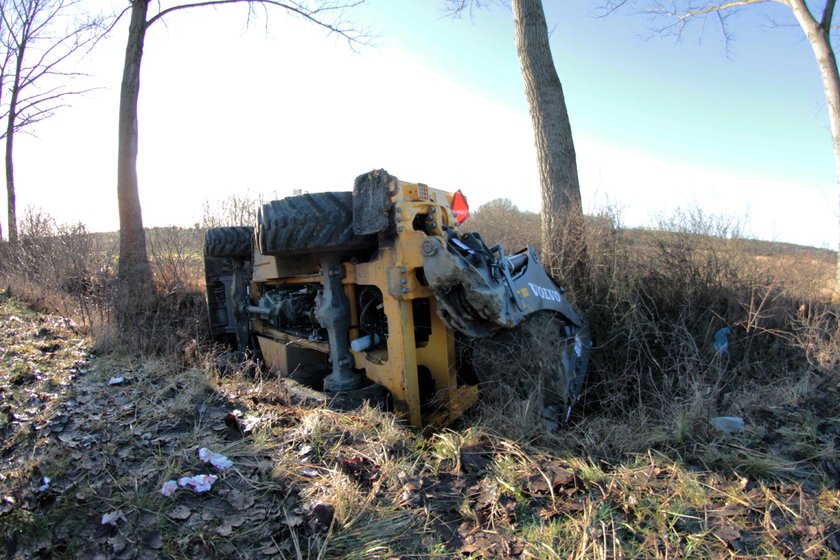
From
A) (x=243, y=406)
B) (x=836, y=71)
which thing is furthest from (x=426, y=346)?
(x=836, y=71)

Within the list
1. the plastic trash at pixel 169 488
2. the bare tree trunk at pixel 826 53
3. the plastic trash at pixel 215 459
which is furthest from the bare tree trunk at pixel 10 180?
the bare tree trunk at pixel 826 53

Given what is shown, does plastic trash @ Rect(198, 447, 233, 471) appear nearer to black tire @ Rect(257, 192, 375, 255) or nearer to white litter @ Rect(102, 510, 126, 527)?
white litter @ Rect(102, 510, 126, 527)

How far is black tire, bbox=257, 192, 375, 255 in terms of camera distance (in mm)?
3439

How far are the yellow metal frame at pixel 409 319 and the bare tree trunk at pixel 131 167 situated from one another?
16.8 feet

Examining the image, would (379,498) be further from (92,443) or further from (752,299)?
(752,299)

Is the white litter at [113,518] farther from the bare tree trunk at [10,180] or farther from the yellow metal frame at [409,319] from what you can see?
the bare tree trunk at [10,180]

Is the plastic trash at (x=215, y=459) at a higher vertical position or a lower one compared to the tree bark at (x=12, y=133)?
lower

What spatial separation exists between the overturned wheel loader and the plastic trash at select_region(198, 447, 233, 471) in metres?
1.07

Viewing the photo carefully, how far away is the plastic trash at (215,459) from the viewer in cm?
260

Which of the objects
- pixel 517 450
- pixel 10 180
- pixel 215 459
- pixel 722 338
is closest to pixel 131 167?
pixel 215 459

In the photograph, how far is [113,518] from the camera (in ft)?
7.10

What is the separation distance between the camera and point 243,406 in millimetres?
3502

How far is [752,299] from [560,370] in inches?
79.4

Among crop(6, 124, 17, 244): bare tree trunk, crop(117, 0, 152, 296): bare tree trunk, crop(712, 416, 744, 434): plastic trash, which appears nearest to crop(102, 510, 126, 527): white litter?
crop(712, 416, 744, 434): plastic trash
